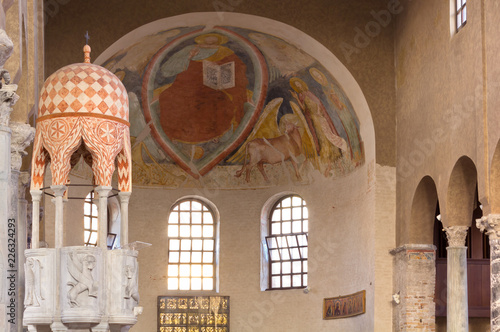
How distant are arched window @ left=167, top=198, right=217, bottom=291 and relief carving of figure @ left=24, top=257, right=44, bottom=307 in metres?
12.0

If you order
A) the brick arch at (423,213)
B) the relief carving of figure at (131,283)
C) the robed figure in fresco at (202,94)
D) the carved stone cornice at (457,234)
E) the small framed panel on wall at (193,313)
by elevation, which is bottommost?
the small framed panel on wall at (193,313)

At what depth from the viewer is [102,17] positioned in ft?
67.1

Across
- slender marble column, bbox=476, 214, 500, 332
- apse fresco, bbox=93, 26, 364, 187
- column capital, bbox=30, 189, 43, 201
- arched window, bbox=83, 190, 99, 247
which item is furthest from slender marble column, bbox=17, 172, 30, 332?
arched window, bbox=83, 190, 99, 247

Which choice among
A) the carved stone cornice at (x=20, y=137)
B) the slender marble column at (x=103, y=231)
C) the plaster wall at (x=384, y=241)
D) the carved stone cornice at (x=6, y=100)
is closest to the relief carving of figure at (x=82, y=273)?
the slender marble column at (x=103, y=231)

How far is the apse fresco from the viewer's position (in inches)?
877

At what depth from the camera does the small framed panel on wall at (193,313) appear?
24344mm

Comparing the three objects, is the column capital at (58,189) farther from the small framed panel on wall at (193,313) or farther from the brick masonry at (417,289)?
Result: the small framed panel on wall at (193,313)

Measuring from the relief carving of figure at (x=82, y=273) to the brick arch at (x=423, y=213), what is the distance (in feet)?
27.4

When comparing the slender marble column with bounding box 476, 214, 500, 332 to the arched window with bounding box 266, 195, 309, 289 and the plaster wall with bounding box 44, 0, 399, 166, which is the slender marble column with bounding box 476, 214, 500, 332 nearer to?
the plaster wall with bounding box 44, 0, 399, 166

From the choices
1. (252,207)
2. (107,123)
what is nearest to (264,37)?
(252,207)

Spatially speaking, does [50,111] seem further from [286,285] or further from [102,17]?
[286,285]

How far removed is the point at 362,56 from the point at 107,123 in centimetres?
850

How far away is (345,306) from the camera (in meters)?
21.9

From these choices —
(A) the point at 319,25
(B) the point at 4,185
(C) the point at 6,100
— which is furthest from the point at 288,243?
(B) the point at 4,185
